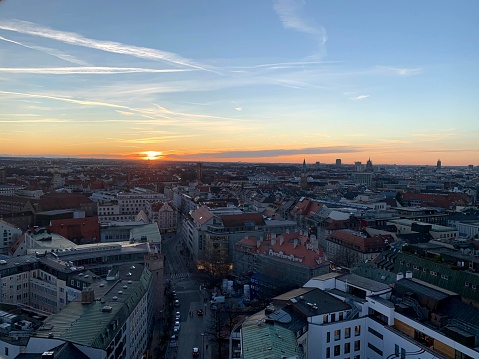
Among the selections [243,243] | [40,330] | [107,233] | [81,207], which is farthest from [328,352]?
[81,207]

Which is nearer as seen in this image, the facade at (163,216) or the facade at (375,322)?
the facade at (375,322)

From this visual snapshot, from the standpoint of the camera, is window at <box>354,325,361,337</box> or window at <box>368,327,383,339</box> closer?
window at <box>368,327,383,339</box>

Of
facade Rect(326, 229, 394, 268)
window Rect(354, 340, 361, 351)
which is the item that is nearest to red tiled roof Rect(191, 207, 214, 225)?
facade Rect(326, 229, 394, 268)

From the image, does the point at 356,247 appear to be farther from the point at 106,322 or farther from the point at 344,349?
the point at 106,322

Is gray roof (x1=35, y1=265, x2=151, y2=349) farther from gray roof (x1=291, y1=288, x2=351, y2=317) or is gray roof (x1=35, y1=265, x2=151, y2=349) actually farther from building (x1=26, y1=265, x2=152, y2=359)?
gray roof (x1=291, y1=288, x2=351, y2=317)

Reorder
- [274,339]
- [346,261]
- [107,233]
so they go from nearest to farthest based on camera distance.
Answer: [274,339], [346,261], [107,233]

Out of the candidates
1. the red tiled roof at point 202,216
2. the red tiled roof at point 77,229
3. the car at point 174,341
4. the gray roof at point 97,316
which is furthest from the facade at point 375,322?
the red tiled roof at point 77,229

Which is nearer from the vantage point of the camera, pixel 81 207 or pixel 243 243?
pixel 243 243

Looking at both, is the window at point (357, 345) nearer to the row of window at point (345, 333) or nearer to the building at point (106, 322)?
the row of window at point (345, 333)

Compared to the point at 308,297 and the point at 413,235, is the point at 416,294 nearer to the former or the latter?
the point at 308,297

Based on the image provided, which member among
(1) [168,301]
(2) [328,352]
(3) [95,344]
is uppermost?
(3) [95,344]

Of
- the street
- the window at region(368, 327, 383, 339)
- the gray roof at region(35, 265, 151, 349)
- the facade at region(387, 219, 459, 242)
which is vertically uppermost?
the gray roof at region(35, 265, 151, 349)
